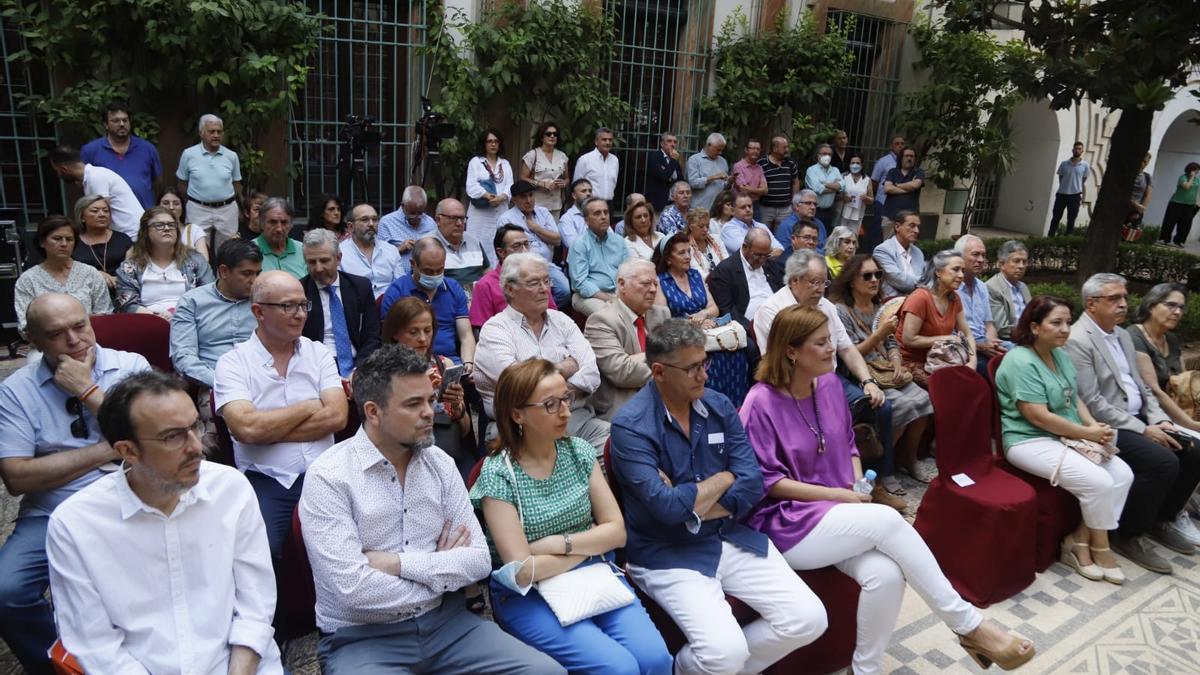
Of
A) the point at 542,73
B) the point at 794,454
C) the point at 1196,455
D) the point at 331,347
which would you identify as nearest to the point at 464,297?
the point at 331,347

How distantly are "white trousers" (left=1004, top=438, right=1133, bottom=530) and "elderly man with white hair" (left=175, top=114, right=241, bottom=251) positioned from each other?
5.74 m

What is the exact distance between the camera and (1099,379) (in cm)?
457

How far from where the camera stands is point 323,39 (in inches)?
303

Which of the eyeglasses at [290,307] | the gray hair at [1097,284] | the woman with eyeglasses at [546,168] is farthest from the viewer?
the woman with eyeglasses at [546,168]

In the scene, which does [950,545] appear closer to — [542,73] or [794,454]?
[794,454]

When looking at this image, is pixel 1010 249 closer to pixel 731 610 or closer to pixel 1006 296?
pixel 1006 296

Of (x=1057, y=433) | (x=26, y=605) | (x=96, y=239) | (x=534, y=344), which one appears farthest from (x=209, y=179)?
Answer: (x=1057, y=433)

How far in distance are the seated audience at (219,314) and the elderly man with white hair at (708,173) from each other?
20.8ft

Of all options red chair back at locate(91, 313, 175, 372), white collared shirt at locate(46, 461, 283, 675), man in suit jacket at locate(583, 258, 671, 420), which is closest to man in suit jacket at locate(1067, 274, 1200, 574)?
man in suit jacket at locate(583, 258, 671, 420)

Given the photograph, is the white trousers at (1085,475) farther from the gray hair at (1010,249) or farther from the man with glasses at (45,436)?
the man with glasses at (45,436)

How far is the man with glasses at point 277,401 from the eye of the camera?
3.09 metres

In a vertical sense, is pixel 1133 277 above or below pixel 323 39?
below

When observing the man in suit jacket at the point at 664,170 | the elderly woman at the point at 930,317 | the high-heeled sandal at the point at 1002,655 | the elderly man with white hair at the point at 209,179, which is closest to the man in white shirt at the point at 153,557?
the high-heeled sandal at the point at 1002,655

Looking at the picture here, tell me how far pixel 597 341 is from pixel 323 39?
5103 millimetres
